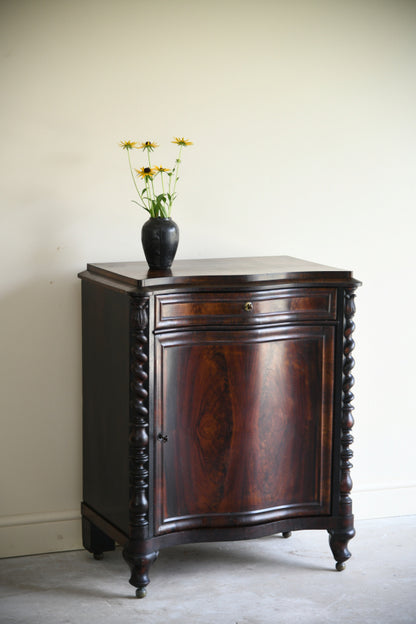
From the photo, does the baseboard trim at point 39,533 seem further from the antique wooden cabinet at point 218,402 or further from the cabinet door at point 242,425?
the cabinet door at point 242,425

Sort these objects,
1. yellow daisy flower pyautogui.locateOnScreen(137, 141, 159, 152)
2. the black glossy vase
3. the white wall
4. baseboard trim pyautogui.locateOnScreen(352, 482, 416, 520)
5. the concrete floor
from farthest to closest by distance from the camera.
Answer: baseboard trim pyautogui.locateOnScreen(352, 482, 416, 520)
the white wall
yellow daisy flower pyautogui.locateOnScreen(137, 141, 159, 152)
the black glossy vase
the concrete floor

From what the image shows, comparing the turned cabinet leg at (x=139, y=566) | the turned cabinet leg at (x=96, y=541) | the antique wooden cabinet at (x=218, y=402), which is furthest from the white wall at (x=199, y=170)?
the turned cabinet leg at (x=139, y=566)

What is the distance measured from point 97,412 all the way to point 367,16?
191 centimetres

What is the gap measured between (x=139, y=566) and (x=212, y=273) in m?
0.99

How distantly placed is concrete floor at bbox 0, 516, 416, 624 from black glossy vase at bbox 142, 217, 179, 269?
110 centimetres

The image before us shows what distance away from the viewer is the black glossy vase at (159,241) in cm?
283

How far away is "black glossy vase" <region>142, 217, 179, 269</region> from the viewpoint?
2.83 metres

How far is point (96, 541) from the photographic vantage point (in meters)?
3.10

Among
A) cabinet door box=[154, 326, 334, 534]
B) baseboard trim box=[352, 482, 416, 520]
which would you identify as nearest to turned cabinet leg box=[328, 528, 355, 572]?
cabinet door box=[154, 326, 334, 534]

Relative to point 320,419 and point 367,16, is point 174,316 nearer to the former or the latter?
point 320,419

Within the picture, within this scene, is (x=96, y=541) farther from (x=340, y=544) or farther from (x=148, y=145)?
(x=148, y=145)

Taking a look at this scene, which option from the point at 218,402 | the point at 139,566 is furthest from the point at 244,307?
the point at 139,566

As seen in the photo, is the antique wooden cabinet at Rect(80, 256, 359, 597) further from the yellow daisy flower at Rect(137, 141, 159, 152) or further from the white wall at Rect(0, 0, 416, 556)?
the yellow daisy flower at Rect(137, 141, 159, 152)

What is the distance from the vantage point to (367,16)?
11.2ft
